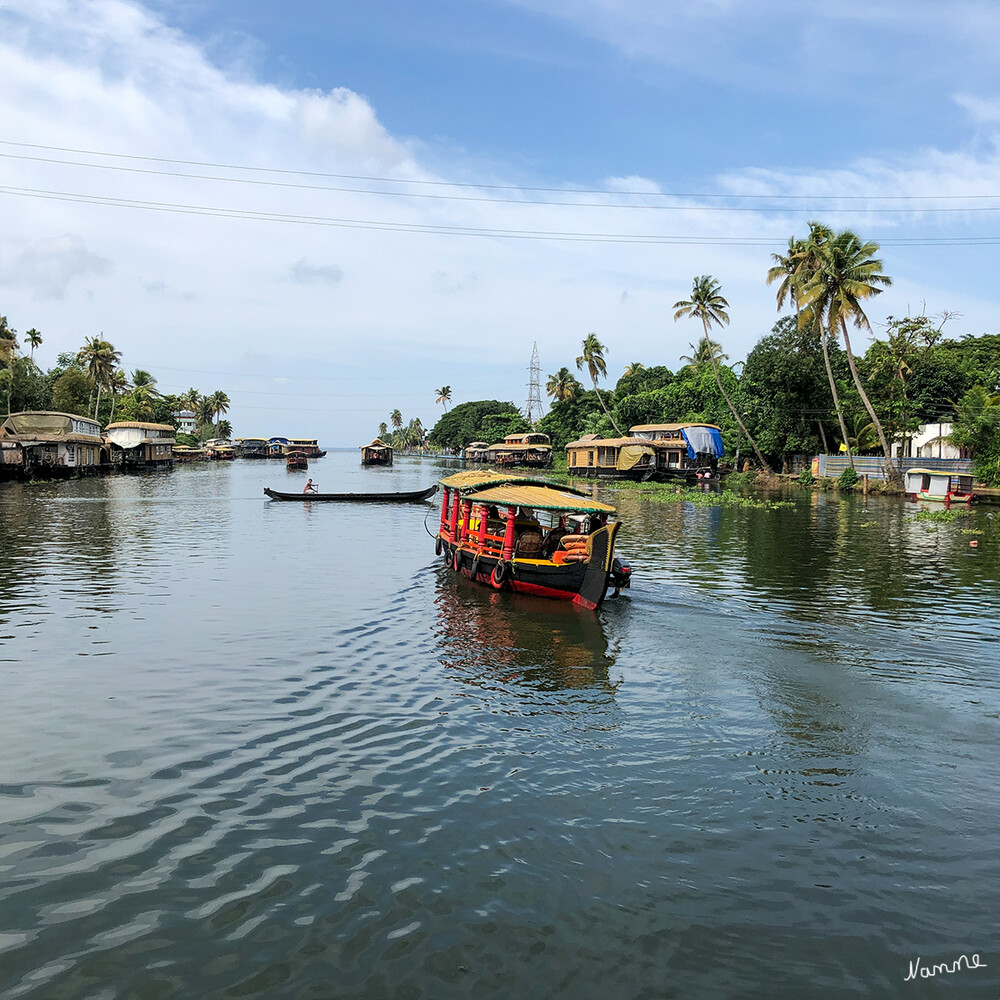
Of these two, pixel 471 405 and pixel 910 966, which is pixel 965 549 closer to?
pixel 910 966

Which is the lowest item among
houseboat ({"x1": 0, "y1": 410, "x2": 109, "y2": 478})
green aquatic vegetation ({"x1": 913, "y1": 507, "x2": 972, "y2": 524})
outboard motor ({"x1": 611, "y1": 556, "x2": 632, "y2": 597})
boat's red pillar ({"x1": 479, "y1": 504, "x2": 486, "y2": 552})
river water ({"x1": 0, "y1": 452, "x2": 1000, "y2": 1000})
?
river water ({"x1": 0, "y1": 452, "x2": 1000, "y2": 1000})

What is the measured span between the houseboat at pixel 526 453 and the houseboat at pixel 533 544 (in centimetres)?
6131

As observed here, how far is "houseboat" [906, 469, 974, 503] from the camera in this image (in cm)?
4312

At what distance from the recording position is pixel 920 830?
7.52m

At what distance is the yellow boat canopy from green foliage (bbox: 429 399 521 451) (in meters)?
117

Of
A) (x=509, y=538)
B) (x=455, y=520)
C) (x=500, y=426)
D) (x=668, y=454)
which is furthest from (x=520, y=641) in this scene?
(x=500, y=426)

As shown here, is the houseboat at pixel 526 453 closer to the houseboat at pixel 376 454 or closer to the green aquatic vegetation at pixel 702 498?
the houseboat at pixel 376 454

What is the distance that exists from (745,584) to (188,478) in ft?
188

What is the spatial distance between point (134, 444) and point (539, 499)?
229 ft

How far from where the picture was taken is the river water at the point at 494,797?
5.61m

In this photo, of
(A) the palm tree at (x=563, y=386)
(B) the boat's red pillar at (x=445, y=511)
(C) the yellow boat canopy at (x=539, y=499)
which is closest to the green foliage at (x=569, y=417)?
(A) the palm tree at (x=563, y=386)

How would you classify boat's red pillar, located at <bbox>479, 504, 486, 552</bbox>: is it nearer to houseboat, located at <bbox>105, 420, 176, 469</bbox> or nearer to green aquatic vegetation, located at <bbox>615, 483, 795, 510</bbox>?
green aquatic vegetation, located at <bbox>615, 483, 795, 510</bbox>

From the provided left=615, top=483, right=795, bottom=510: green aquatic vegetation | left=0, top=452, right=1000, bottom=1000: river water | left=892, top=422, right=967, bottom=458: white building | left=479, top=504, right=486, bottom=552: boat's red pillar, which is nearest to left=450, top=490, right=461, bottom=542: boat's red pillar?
left=479, top=504, right=486, bottom=552: boat's red pillar

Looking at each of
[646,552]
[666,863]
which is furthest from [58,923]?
[646,552]
